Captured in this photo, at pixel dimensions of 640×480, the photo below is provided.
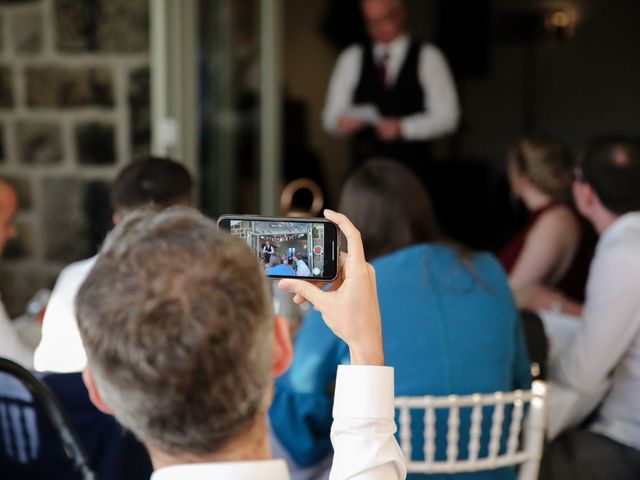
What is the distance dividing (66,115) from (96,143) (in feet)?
0.63

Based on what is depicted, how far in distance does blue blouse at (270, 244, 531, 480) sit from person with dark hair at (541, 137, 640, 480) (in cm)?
31

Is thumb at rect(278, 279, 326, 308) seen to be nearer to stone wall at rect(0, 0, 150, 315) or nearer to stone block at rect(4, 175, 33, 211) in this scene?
stone wall at rect(0, 0, 150, 315)

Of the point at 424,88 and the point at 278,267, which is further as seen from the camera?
the point at 424,88

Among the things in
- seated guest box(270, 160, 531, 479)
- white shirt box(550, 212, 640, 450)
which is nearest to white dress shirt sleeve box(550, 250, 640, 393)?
white shirt box(550, 212, 640, 450)

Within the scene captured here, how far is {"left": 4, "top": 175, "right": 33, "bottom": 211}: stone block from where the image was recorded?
13.6 feet

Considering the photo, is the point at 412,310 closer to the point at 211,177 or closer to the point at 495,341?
the point at 495,341

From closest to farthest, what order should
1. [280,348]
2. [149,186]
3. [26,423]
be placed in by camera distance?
[280,348] → [26,423] → [149,186]

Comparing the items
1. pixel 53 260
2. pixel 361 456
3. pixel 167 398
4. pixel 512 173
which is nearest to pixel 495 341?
pixel 361 456

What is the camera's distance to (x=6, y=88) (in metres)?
4.11

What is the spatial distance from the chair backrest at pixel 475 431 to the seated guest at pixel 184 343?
797 millimetres

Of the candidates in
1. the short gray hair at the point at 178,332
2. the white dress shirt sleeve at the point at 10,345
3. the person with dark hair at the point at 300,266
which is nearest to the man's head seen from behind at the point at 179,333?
the short gray hair at the point at 178,332

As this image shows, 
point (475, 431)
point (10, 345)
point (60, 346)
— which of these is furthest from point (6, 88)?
point (475, 431)

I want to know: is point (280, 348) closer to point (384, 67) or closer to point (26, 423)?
point (26, 423)

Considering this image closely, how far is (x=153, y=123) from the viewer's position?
397 cm
